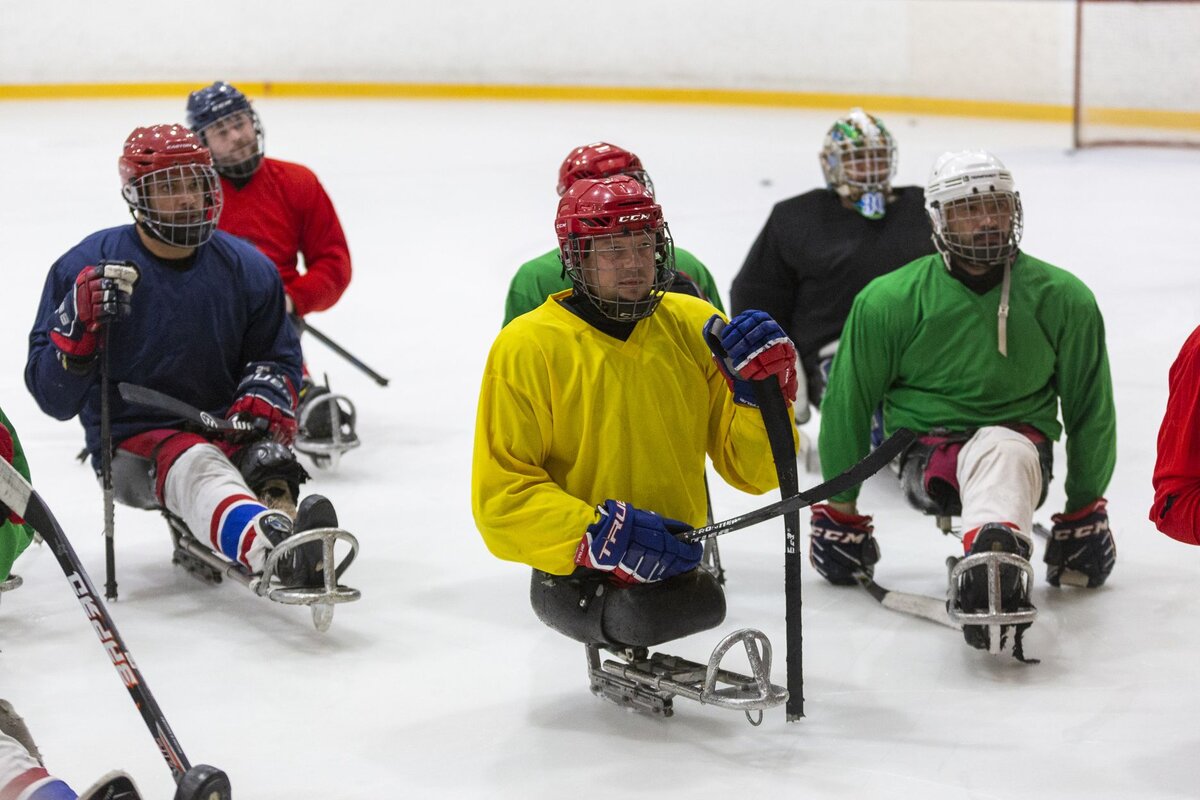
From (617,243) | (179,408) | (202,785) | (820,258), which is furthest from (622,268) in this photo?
(820,258)

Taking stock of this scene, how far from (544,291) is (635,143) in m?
7.32

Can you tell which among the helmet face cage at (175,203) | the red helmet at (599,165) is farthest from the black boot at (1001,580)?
the helmet face cage at (175,203)

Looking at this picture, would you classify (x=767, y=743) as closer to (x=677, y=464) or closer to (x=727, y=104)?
Result: (x=677, y=464)

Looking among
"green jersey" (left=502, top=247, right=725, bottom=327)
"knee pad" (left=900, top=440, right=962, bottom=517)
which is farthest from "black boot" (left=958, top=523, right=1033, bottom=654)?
"green jersey" (left=502, top=247, right=725, bottom=327)

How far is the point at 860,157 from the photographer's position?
4.63 meters

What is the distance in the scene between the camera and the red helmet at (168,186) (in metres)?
3.72

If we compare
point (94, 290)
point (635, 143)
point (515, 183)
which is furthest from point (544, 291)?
point (635, 143)

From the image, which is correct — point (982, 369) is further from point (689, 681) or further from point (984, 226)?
point (689, 681)

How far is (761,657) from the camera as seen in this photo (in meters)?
3.06

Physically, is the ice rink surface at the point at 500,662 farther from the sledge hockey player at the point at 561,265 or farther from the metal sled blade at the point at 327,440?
the sledge hockey player at the point at 561,265

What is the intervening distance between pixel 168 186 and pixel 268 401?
1.70 ft

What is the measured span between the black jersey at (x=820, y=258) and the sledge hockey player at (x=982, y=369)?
960mm

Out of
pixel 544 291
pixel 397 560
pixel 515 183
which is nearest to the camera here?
pixel 544 291

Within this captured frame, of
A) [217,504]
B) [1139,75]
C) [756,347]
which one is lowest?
[1139,75]
